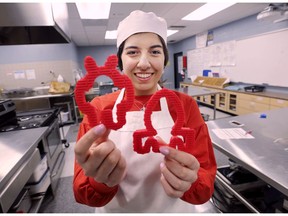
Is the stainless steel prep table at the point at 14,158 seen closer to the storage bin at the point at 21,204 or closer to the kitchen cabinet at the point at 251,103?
the storage bin at the point at 21,204

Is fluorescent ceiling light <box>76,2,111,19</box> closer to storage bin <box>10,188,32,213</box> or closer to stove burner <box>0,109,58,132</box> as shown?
stove burner <box>0,109,58,132</box>

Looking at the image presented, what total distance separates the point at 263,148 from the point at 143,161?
0.85 m

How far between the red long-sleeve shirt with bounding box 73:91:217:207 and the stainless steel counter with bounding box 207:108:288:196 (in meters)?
0.33

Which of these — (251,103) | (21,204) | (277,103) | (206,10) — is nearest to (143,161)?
(21,204)

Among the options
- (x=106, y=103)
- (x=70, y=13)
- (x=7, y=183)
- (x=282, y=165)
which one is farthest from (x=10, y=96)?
(x=282, y=165)

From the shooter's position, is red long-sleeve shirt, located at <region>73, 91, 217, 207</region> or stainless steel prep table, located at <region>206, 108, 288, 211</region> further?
stainless steel prep table, located at <region>206, 108, 288, 211</region>

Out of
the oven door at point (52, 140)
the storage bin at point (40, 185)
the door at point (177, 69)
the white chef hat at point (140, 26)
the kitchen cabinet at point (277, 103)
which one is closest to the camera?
the white chef hat at point (140, 26)

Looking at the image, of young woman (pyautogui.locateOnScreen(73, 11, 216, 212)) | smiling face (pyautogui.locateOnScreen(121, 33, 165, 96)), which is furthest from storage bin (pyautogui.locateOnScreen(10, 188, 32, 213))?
smiling face (pyautogui.locateOnScreen(121, 33, 165, 96))

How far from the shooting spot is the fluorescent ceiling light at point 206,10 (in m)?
3.46

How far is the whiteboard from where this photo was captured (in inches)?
147

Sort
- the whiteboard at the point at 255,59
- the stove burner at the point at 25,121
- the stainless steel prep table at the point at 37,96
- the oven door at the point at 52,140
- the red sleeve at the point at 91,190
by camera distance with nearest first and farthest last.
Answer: the red sleeve at the point at 91,190, the stove burner at the point at 25,121, the oven door at the point at 52,140, the whiteboard at the point at 255,59, the stainless steel prep table at the point at 37,96

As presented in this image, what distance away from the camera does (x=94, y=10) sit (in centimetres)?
334

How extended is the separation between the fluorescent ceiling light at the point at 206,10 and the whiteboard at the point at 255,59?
1.19 m

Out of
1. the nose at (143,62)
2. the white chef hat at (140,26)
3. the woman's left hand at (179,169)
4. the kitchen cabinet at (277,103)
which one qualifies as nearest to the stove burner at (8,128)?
the white chef hat at (140,26)
